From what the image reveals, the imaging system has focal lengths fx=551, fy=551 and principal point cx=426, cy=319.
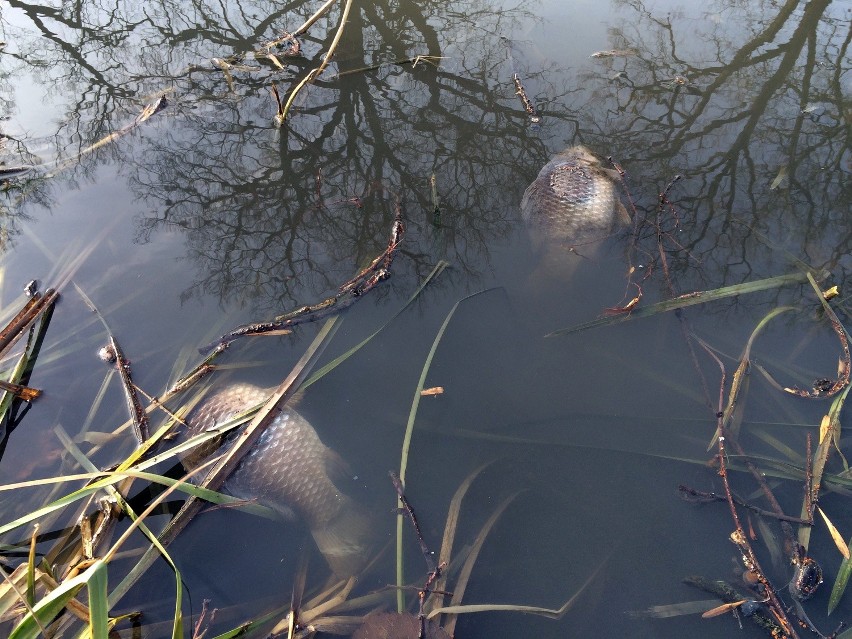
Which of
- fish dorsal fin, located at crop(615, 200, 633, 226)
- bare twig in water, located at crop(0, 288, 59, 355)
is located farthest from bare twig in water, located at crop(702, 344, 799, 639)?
bare twig in water, located at crop(0, 288, 59, 355)

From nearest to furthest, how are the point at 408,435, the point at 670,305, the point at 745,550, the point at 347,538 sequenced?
the point at 745,550 < the point at 347,538 < the point at 408,435 < the point at 670,305

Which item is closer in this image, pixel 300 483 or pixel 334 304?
pixel 300 483

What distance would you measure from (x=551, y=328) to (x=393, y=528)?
120 centimetres

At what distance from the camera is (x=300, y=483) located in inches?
89.5

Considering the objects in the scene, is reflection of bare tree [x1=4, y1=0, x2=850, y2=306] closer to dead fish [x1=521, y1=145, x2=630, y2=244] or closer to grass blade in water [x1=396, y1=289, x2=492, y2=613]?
dead fish [x1=521, y1=145, x2=630, y2=244]

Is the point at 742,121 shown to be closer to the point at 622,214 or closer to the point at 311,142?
the point at 622,214

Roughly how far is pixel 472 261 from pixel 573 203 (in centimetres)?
67

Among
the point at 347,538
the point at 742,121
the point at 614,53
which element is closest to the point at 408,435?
the point at 347,538

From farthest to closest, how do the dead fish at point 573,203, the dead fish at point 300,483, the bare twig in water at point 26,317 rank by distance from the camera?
the dead fish at point 573,203 < the bare twig in water at point 26,317 < the dead fish at point 300,483

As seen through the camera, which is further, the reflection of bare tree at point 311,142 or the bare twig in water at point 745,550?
the reflection of bare tree at point 311,142

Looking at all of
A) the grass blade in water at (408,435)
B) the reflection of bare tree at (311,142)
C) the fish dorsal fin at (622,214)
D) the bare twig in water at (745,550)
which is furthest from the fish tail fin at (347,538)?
the fish dorsal fin at (622,214)

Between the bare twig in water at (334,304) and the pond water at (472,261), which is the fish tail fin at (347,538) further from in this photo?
the bare twig in water at (334,304)

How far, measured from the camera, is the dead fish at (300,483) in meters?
2.20

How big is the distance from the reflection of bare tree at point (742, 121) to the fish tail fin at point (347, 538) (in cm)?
216
